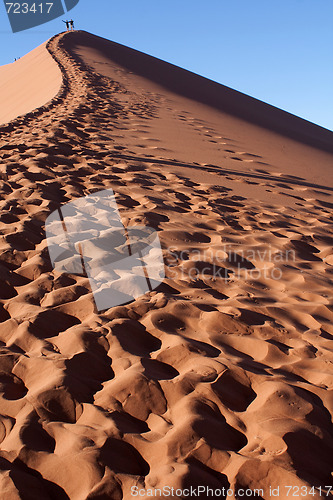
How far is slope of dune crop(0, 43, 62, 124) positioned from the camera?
15125 millimetres

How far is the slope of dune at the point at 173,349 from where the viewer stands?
181 centimetres

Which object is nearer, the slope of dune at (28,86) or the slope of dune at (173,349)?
the slope of dune at (173,349)

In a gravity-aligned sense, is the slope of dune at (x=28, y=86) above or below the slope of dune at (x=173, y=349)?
below

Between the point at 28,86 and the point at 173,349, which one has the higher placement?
the point at 173,349

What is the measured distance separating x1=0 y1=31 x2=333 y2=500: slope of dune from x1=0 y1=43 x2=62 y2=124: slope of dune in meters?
9.82

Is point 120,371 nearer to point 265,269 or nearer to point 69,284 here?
point 69,284

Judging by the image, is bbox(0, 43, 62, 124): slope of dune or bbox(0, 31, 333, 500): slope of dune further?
bbox(0, 43, 62, 124): slope of dune

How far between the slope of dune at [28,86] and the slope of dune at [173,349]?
9.82 m

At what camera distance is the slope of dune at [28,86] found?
15.1 meters

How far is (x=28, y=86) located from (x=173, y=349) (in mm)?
19715

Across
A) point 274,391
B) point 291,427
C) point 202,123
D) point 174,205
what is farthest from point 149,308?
point 202,123

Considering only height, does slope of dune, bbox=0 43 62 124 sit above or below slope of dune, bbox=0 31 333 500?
below

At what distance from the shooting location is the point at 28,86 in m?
20.0

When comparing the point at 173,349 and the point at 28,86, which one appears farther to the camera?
the point at 28,86
